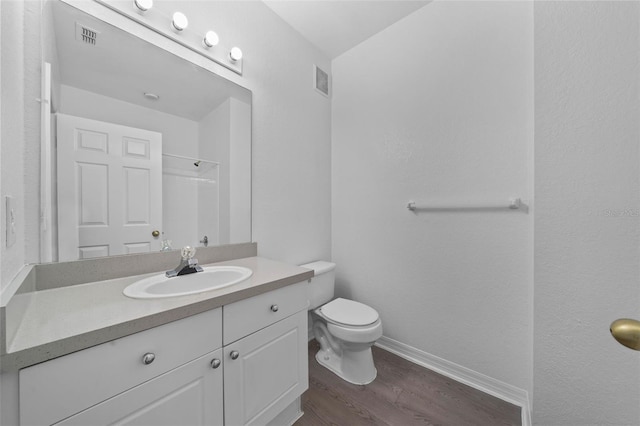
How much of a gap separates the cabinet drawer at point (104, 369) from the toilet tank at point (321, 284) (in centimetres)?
98

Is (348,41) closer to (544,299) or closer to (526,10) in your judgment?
(526,10)

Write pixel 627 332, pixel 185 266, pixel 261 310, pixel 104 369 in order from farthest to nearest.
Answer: pixel 185 266
pixel 261 310
pixel 104 369
pixel 627 332

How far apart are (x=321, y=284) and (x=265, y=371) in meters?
0.84

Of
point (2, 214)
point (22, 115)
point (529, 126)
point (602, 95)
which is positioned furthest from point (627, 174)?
point (22, 115)

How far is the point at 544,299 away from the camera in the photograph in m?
0.74

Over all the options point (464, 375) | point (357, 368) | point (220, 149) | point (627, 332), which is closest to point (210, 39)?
point (220, 149)

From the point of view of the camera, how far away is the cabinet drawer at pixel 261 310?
89 cm

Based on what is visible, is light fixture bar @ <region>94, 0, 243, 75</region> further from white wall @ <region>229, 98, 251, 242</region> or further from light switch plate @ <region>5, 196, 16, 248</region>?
light switch plate @ <region>5, 196, 16, 248</region>

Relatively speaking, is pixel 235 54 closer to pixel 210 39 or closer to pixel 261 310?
pixel 210 39

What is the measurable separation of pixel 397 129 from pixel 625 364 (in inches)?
62.3

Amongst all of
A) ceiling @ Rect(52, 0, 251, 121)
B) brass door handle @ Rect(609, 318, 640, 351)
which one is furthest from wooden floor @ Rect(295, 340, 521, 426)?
ceiling @ Rect(52, 0, 251, 121)

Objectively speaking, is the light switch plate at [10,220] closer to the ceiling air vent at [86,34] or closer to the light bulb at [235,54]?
A: the ceiling air vent at [86,34]

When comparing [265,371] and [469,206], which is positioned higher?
[469,206]

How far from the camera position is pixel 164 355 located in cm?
72
